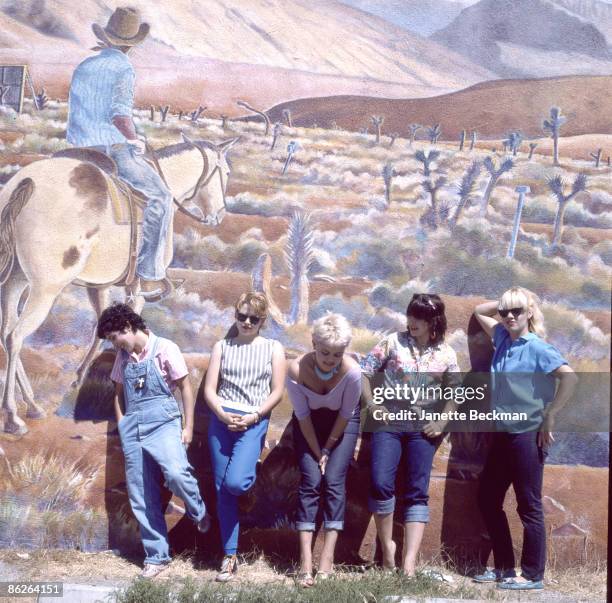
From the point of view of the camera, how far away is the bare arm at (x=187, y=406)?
15.0 ft

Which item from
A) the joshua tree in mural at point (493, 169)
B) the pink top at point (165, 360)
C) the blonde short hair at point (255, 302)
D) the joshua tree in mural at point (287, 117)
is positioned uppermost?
the joshua tree in mural at point (287, 117)

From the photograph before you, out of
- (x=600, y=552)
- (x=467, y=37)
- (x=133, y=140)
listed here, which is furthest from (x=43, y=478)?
(x=467, y=37)

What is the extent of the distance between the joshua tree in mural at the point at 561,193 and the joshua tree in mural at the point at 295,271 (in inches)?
62.3

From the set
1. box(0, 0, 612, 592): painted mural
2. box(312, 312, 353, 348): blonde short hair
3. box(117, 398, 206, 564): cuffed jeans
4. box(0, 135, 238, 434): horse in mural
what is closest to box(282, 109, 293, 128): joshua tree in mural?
box(0, 0, 612, 592): painted mural

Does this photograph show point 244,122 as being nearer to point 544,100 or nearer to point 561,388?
point 544,100

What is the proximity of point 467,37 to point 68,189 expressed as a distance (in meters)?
2.84

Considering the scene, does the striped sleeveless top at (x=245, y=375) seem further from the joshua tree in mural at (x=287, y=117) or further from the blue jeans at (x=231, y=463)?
the joshua tree in mural at (x=287, y=117)

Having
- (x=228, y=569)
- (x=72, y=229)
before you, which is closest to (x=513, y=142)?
(x=72, y=229)

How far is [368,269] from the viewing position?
4.91 metres

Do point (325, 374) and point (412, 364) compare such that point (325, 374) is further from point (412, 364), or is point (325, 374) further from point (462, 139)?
point (462, 139)

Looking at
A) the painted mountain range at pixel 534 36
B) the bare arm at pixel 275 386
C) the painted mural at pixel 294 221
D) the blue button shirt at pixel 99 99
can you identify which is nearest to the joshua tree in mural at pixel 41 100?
the painted mural at pixel 294 221

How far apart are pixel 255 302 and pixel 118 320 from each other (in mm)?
809

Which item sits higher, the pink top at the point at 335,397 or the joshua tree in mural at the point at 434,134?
the joshua tree in mural at the point at 434,134

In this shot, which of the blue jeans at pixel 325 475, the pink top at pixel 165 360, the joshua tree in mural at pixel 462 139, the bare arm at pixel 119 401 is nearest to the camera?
the blue jeans at pixel 325 475
